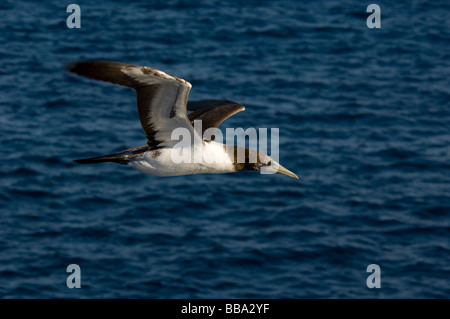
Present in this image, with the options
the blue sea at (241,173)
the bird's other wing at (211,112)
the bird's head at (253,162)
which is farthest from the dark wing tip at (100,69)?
the blue sea at (241,173)

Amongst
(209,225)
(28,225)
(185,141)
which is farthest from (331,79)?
(185,141)

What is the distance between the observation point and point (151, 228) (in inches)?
1251

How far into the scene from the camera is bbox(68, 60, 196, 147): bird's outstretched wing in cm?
1117

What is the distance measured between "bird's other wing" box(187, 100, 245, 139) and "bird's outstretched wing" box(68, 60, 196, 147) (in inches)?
62.0

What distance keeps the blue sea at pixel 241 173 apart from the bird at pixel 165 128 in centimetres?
1617

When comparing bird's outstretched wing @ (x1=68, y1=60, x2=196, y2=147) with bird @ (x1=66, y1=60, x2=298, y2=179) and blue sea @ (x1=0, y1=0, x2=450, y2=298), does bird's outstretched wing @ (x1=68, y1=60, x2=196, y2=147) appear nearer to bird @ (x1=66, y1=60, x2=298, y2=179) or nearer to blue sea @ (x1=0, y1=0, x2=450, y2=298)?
bird @ (x1=66, y1=60, x2=298, y2=179)

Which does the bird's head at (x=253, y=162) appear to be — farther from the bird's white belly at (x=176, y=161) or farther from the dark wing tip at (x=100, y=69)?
the dark wing tip at (x=100, y=69)

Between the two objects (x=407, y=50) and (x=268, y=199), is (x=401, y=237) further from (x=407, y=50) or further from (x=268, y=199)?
(x=407, y=50)

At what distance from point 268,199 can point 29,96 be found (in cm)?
1392

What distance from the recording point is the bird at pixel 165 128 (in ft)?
36.9

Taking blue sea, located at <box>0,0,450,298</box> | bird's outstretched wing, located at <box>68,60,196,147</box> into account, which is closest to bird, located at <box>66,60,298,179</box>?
bird's outstretched wing, located at <box>68,60,196,147</box>

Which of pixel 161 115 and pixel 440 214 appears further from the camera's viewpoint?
pixel 440 214
